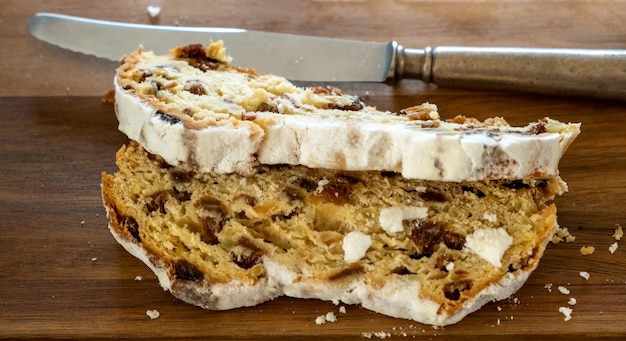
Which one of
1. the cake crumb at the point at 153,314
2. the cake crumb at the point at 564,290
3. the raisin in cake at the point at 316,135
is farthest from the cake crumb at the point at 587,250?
the cake crumb at the point at 153,314

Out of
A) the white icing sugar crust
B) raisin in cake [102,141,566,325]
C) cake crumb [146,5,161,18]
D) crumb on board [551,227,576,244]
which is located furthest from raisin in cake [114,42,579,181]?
cake crumb [146,5,161,18]

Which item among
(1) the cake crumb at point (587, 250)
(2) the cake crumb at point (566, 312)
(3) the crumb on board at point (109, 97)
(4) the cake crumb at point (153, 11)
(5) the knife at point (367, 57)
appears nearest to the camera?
(2) the cake crumb at point (566, 312)

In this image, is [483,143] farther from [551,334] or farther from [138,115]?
[138,115]

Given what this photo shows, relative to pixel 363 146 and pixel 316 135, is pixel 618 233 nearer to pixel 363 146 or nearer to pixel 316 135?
pixel 363 146

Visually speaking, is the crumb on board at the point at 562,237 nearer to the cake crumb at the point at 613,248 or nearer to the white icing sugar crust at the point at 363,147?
the cake crumb at the point at 613,248

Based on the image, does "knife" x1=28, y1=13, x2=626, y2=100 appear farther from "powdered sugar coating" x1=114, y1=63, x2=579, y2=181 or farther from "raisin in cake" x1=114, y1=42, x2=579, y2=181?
"powdered sugar coating" x1=114, y1=63, x2=579, y2=181

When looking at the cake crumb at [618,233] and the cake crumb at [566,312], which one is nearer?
the cake crumb at [566,312]
